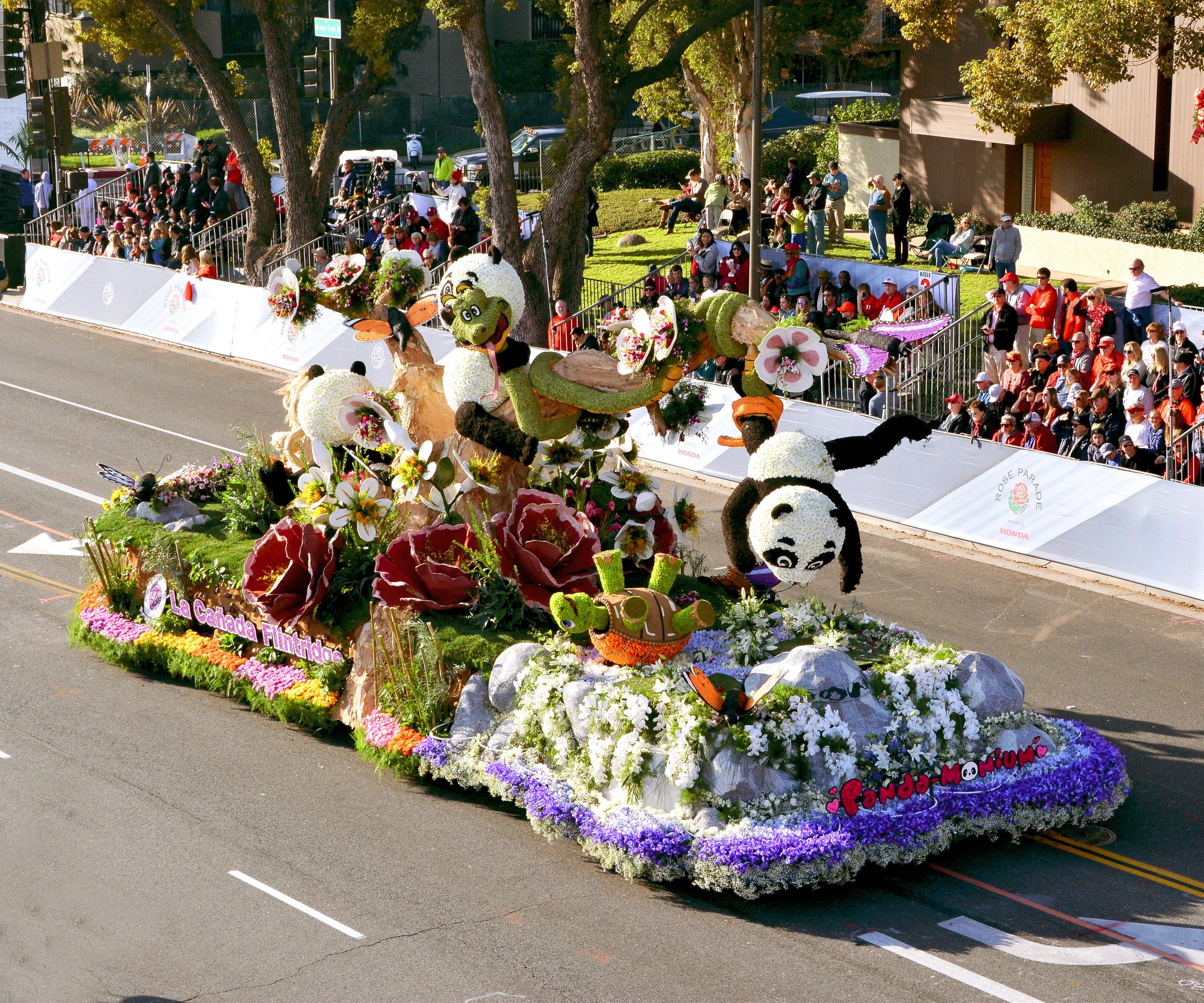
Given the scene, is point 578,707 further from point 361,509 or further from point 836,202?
point 836,202

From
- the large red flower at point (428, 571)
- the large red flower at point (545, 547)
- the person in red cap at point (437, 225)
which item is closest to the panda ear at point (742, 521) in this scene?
the large red flower at point (545, 547)

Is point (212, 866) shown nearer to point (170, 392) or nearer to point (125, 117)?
point (170, 392)

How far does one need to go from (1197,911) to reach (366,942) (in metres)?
5.62

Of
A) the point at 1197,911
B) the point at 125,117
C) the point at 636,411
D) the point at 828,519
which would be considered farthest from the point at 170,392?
the point at 125,117

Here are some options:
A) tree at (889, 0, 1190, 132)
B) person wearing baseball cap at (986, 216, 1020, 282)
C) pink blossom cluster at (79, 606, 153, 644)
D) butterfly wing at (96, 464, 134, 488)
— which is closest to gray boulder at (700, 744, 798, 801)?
pink blossom cluster at (79, 606, 153, 644)

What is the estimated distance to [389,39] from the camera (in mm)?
31297

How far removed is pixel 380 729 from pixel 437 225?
19797 millimetres

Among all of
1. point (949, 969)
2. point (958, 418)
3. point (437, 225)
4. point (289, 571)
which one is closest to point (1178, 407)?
point (958, 418)

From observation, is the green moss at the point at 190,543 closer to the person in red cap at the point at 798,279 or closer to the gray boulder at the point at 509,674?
the gray boulder at the point at 509,674

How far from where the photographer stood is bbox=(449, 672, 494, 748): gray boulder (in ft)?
41.3

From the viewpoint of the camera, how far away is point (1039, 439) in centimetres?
1856

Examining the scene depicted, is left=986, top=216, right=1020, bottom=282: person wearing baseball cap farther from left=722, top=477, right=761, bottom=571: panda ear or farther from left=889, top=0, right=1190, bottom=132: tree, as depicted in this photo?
left=722, top=477, right=761, bottom=571: panda ear

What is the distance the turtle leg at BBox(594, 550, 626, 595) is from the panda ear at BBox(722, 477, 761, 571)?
0.96 metres

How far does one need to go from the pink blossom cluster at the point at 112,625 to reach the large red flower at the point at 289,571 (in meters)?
1.94
